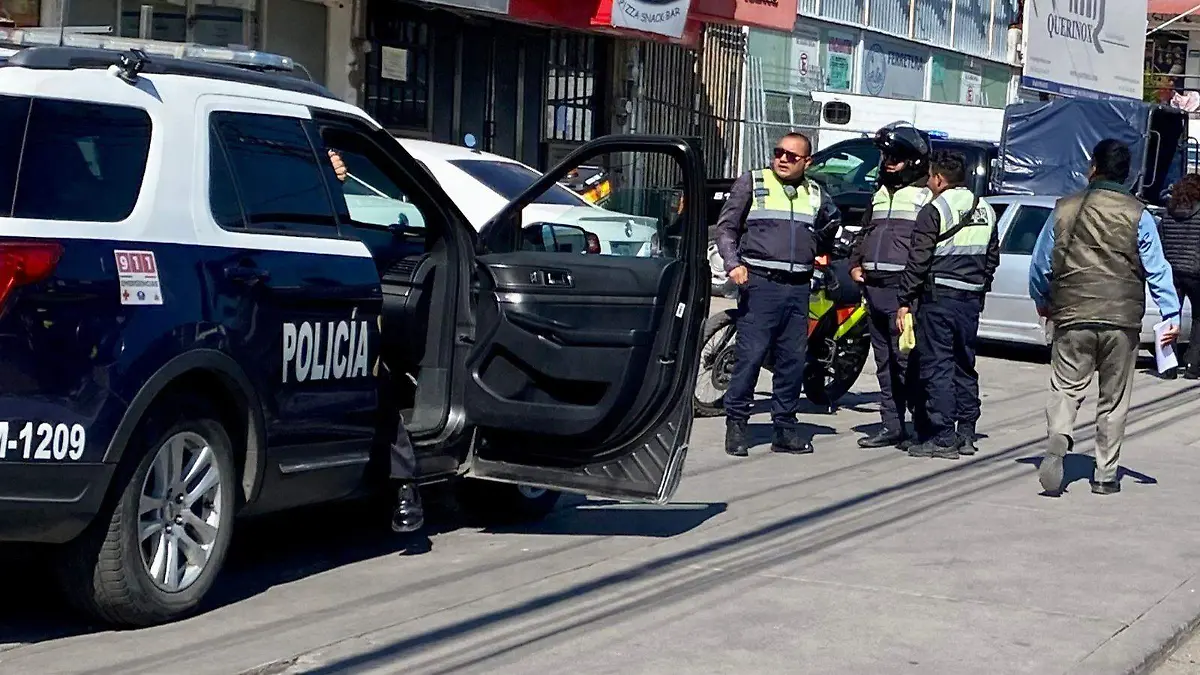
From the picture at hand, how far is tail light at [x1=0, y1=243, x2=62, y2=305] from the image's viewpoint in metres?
5.32

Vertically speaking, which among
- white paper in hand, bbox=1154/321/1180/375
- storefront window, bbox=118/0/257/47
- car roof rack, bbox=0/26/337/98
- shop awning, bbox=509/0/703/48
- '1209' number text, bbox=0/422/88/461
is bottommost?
'1209' number text, bbox=0/422/88/461

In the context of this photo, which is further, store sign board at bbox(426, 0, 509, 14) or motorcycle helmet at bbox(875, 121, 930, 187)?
store sign board at bbox(426, 0, 509, 14)

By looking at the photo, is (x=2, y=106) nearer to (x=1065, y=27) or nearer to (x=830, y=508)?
(x=830, y=508)

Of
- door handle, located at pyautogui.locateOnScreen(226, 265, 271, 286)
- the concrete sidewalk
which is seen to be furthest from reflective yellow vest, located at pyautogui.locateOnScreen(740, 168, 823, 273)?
door handle, located at pyautogui.locateOnScreen(226, 265, 271, 286)

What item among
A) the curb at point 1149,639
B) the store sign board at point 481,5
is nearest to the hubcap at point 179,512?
the curb at point 1149,639

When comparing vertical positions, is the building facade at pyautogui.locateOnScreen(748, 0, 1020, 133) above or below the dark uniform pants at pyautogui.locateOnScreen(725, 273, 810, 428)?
above

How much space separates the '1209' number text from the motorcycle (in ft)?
20.7

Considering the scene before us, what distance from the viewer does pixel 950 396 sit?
10.7m

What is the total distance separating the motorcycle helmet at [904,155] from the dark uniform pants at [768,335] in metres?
1.08

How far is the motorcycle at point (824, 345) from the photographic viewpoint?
11734mm

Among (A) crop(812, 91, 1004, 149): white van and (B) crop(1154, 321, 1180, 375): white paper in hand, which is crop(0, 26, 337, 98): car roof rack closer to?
(B) crop(1154, 321, 1180, 375): white paper in hand

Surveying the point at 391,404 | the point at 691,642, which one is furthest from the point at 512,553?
the point at 691,642

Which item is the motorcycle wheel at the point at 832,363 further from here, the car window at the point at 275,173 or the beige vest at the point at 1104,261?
the car window at the point at 275,173

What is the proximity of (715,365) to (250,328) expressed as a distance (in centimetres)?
601
